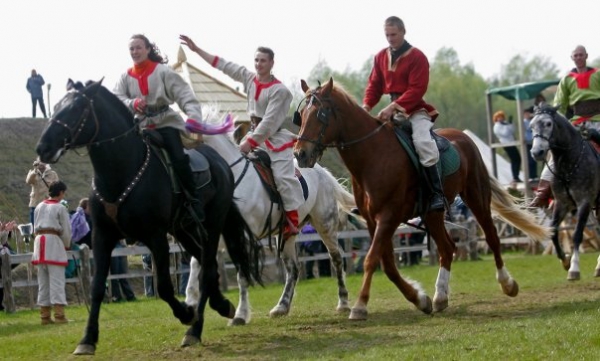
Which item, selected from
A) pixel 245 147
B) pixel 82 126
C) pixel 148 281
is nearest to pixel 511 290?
pixel 245 147

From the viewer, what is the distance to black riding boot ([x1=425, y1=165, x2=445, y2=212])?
43.3 feet

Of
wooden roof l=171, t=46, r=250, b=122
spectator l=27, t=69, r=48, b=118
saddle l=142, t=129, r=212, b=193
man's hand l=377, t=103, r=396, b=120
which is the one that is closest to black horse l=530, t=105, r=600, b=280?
man's hand l=377, t=103, r=396, b=120

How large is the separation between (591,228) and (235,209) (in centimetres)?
2020

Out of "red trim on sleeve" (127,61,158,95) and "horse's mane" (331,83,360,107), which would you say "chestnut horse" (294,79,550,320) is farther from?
"red trim on sleeve" (127,61,158,95)

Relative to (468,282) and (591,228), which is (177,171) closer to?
(468,282)

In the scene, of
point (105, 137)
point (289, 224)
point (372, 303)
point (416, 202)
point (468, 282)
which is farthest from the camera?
point (468, 282)

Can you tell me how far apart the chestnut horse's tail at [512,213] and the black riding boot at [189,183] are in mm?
5774

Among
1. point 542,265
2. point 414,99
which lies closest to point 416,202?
point 414,99

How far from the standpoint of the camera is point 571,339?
31.0 ft

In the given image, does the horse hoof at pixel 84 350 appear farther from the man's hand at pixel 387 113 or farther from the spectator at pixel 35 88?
the spectator at pixel 35 88

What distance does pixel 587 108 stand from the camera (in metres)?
17.7

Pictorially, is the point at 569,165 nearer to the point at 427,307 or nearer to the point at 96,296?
the point at 427,307

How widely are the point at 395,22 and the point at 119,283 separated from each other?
10.0 meters

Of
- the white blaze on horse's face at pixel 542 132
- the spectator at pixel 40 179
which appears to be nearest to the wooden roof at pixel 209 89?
the spectator at pixel 40 179
